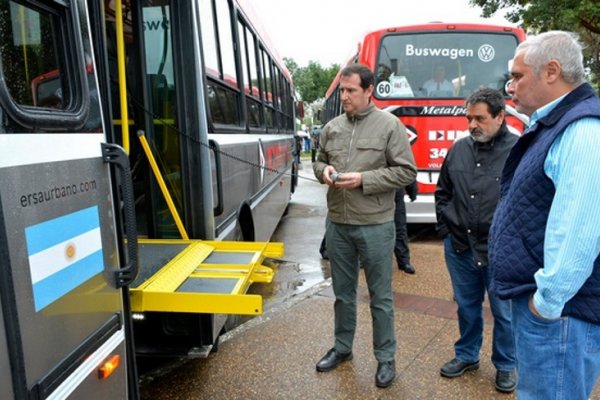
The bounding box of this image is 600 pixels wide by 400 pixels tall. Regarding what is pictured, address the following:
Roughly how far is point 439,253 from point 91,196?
17.7 feet

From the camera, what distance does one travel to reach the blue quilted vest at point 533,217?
5.41 feet

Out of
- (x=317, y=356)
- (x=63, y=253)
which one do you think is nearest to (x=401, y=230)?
(x=317, y=356)

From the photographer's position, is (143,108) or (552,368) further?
(143,108)

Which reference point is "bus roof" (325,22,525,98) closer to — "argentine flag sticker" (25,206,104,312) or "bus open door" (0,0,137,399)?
"bus open door" (0,0,137,399)

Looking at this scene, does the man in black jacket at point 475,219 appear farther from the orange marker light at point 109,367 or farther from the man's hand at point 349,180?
the orange marker light at point 109,367

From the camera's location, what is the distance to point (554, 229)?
1.60 m

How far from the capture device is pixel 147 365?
11.9 ft

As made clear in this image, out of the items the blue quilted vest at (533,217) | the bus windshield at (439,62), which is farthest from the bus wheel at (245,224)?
the bus windshield at (439,62)

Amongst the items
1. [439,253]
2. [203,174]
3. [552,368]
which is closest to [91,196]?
[203,174]

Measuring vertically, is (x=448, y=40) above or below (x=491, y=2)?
below

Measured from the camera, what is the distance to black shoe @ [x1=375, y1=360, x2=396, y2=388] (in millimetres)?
3156

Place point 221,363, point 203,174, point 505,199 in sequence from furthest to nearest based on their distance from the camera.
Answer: point 221,363 < point 203,174 < point 505,199

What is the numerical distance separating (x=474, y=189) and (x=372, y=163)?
0.64m

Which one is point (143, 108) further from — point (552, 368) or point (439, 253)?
point (439, 253)
